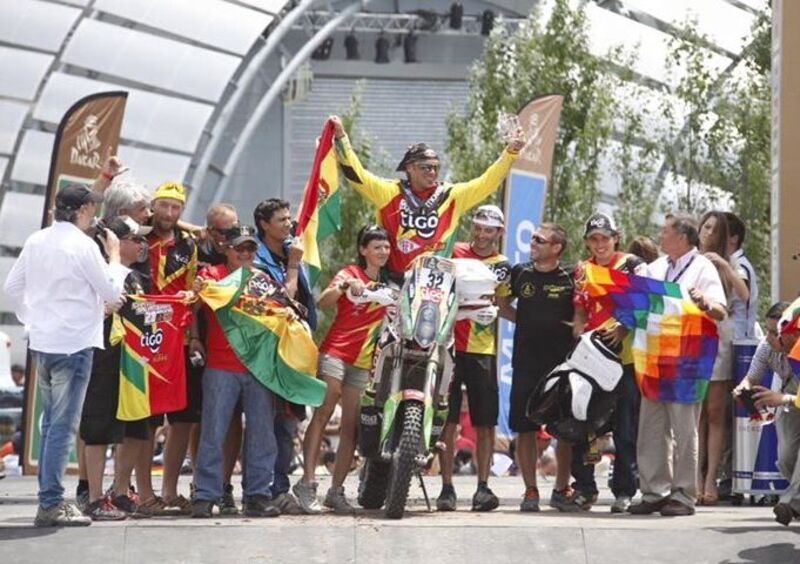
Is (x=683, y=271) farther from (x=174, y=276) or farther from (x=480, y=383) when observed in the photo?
(x=174, y=276)

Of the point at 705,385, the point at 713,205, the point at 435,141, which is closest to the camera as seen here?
the point at 705,385

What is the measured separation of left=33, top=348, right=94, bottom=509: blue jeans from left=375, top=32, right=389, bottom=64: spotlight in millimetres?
45702

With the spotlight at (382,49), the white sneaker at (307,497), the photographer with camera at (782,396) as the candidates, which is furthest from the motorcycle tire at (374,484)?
the spotlight at (382,49)

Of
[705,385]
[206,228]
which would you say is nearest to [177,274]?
[206,228]

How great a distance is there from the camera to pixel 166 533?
10.5 m

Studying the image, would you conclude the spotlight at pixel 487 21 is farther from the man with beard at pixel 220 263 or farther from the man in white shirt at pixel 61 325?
the man in white shirt at pixel 61 325

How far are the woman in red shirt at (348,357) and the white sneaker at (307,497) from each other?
130mm

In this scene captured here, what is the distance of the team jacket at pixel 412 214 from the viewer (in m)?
12.2

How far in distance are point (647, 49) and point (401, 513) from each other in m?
38.1

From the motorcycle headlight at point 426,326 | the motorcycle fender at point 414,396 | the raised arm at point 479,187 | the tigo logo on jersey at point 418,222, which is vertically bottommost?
the motorcycle fender at point 414,396

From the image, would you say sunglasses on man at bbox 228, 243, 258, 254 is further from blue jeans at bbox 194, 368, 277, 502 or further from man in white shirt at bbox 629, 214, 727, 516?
man in white shirt at bbox 629, 214, 727, 516

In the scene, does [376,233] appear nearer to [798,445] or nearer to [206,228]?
[206,228]

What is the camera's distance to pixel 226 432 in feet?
37.8

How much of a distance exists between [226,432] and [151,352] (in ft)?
2.15
